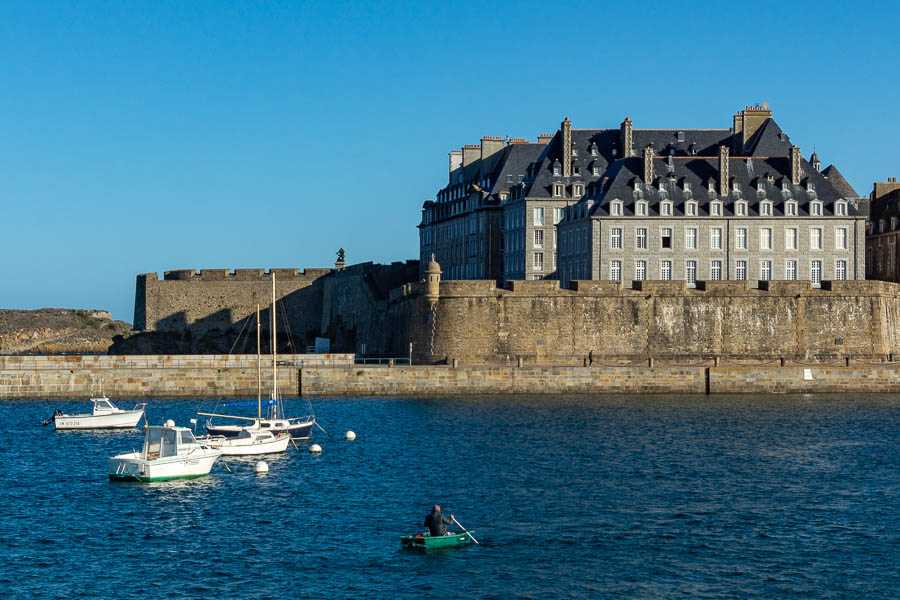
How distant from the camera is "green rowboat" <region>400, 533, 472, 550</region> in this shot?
24.8 metres

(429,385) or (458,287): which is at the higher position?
(458,287)

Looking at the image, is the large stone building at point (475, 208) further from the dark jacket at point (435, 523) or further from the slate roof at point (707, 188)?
the dark jacket at point (435, 523)

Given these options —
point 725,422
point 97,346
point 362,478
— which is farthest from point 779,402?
point 97,346

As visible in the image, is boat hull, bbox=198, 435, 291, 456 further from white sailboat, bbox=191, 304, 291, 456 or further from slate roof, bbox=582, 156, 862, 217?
slate roof, bbox=582, 156, 862, 217

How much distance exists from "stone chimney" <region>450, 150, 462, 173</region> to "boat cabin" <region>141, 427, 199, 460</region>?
185 ft

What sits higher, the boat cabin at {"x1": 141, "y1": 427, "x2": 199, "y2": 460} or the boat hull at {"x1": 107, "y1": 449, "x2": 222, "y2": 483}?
the boat cabin at {"x1": 141, "y1": 427, "x2": 199, "y2": 460}

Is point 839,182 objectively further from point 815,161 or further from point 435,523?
point 435,523

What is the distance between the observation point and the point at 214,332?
271 ft

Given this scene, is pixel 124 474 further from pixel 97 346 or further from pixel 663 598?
pixel 97 346

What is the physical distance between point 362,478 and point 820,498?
1220 centimetres

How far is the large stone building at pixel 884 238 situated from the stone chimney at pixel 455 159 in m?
28.8

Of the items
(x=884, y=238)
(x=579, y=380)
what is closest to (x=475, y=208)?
(x=884, y=238)

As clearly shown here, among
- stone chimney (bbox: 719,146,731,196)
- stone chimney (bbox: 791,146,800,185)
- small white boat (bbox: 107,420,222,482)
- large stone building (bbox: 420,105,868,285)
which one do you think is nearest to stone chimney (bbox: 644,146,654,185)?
large stone building (bbox: 420,105,868,285)

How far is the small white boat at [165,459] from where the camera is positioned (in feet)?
108
